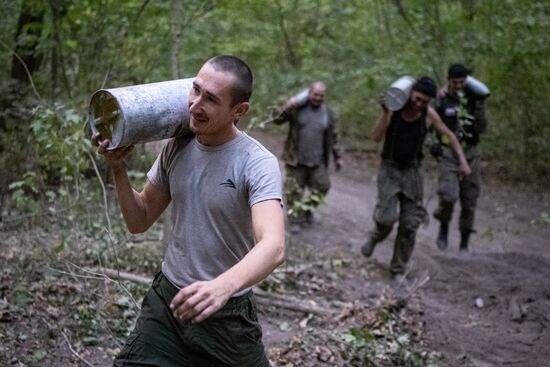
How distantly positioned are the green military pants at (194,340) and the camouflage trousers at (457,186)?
638cm

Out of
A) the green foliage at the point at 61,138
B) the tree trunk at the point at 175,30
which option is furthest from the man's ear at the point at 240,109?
the tree trunk at the point at 175,30

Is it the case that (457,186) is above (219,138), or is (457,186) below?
below

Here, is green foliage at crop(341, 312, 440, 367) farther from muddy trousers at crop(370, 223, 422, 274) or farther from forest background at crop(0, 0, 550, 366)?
muddy trousers at crop(370, 223, 422, 274)

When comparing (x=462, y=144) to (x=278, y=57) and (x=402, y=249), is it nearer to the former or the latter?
(x=402, y=249)

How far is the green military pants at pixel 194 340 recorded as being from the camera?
3.27 meters

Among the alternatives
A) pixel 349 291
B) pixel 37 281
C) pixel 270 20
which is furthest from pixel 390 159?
pixel 270 20

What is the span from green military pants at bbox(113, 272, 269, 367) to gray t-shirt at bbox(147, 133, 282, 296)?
14 centimetres

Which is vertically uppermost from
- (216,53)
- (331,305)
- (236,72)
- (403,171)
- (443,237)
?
(236,72)

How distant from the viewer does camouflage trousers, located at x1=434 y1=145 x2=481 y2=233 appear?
9359 mm

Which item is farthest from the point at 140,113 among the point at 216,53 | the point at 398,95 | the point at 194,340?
the point at 216,53

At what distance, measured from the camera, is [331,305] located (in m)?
7.11

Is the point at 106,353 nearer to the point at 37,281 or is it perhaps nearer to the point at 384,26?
the point at 37,281

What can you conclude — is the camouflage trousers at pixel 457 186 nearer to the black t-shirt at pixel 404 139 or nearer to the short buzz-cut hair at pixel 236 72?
the black t-shirt at pixel 404 139

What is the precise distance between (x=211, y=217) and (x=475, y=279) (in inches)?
237
